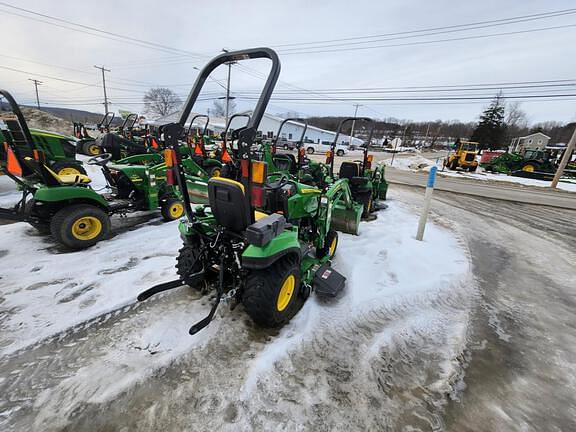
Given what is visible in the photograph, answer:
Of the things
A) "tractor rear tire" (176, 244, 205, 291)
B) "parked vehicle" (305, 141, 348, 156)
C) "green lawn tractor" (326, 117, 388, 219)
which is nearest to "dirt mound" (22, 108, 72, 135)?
"parked vehicle" (305, 141, 348, 156)

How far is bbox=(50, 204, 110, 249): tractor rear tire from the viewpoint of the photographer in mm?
3807

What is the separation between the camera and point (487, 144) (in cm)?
4091

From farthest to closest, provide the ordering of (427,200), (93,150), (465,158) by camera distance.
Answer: (465,158) → (93,150) → (427,200)

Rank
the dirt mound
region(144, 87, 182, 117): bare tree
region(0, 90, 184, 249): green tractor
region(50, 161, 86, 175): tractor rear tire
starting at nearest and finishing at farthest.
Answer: region(0, 90, 184, 249): green tractor < region(50, 161, 86, 175): tractor rear tire < the dirt mound < region(144, 87, 182, 117): bare tree

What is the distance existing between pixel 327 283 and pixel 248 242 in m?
1.22

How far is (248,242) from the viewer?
222cm

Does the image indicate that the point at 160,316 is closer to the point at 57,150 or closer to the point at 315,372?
the point at 315,372

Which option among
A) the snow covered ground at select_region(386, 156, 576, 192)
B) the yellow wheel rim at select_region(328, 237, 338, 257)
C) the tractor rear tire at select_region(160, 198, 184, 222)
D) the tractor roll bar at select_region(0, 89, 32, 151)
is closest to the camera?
the tractor roll bar at select_region(0, 89, 32, 151)

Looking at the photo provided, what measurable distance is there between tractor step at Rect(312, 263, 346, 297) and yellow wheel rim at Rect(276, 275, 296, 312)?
45 cm

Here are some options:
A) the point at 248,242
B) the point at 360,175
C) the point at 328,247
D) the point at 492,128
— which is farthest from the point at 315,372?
the point at 492,128

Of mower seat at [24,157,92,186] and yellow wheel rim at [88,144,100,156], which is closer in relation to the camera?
mower seat at [24,157,92,186]

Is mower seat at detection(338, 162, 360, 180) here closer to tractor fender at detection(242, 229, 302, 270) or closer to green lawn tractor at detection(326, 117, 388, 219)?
green lawn tractor at detection(326, 117, 388, 219)

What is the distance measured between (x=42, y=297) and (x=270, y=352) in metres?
2.55

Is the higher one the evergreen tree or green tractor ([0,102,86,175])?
the evergreen tree
